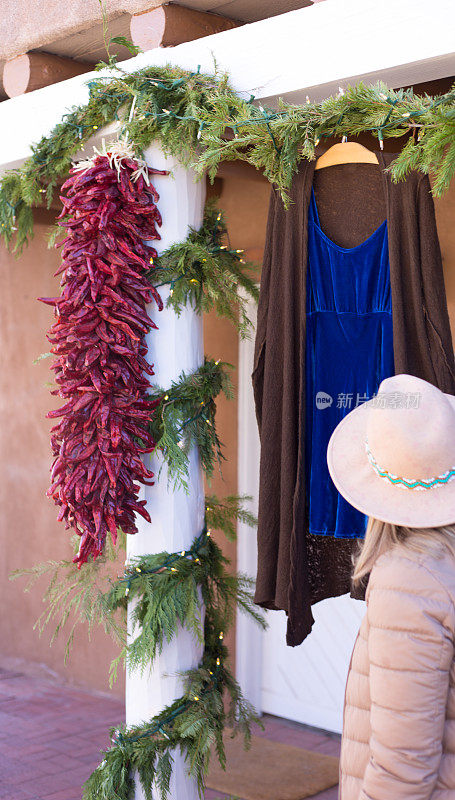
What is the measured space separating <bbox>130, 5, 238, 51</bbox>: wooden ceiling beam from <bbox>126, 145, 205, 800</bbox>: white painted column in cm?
49

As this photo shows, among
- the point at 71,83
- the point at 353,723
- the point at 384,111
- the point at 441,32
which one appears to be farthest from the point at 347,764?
the point at 71,83

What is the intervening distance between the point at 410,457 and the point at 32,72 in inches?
113

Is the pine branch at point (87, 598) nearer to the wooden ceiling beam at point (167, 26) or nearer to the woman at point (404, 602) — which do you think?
the woman at point (404, 602)

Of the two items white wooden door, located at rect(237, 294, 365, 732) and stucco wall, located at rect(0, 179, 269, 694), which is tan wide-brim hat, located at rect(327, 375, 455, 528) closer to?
white wooden door, located at rect(237, 294, 365, 732)

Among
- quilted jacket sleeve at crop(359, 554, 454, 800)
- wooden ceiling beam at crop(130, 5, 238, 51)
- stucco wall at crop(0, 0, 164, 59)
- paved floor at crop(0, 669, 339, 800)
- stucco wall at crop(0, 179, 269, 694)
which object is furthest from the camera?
stucco wall at crop(0, 179, 269, 694)

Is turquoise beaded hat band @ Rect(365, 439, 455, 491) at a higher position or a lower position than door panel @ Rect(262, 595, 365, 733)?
higher

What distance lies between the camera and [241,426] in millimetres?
4816

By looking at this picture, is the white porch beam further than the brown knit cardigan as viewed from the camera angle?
No

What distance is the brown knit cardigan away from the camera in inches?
99.0

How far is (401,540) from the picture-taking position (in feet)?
5.76

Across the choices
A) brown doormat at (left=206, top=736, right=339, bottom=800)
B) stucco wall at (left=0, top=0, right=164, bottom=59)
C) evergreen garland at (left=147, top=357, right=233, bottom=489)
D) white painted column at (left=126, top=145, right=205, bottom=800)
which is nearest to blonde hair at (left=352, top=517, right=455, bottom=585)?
evergreen garland at (left=147, top=357, right=233, bottom=489)

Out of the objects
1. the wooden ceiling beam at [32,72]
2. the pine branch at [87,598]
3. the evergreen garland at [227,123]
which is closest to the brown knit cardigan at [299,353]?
the evergreen garland at [227,123]

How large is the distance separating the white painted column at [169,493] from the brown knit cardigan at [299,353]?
13.7 inches

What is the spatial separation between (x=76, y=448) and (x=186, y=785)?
1284 millimetres
